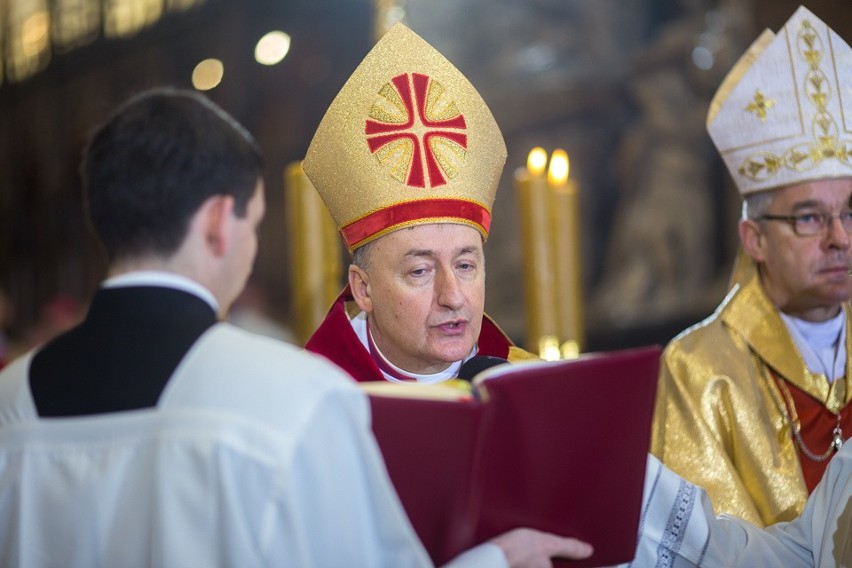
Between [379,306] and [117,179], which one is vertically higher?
[117,179]

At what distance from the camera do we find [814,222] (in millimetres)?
3932

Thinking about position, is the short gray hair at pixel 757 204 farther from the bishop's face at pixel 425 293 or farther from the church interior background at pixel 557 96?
the church interior background at pixel 557 96

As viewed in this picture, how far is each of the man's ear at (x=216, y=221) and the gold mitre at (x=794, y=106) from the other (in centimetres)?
244

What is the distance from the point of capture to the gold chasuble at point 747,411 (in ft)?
12.0

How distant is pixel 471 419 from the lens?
216 cm

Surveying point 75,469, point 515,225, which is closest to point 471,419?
point 75,469

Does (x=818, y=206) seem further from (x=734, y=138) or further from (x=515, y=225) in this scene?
(x=515, y=225)

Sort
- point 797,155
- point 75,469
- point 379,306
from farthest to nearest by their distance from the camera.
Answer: point 797,155 → point 379,306 → point 75,469

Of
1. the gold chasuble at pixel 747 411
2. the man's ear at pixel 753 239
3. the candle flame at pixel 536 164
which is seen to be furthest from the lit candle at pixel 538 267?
the man's ear at pixel 753 239

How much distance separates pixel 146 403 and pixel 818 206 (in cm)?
266

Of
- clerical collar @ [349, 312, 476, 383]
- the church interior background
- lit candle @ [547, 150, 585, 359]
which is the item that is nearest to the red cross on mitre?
clerical collar @ [349, 312, 476, 383]

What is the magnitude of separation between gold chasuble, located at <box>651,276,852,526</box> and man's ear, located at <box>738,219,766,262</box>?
0.09m

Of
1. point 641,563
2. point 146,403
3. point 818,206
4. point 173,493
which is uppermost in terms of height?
point 818,206

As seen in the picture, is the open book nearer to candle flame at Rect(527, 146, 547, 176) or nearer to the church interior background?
candle flame at Rect(527, 146, 547, 176)
